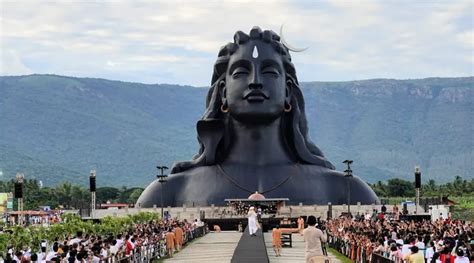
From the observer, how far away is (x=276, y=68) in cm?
6588

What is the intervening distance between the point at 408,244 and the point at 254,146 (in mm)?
40934

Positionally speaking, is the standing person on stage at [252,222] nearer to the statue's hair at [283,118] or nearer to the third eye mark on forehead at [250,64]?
the third eye mark on forehead at [250,64]

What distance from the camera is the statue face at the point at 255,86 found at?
64750mm

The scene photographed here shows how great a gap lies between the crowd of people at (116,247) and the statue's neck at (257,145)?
689 inches

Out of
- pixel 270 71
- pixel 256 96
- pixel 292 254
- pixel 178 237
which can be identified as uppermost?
pixel 270 71

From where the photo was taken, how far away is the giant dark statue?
2564 inches

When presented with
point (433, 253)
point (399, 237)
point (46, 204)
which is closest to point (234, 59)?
point (399, 237)

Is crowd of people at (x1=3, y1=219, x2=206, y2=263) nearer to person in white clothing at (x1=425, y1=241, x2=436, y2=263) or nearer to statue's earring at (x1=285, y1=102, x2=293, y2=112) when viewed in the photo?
person in white clothing at (x1=425, y1=241, x2=436, y2=263)

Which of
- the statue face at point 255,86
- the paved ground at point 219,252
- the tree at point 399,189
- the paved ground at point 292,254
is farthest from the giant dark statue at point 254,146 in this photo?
the tree at point 399,189

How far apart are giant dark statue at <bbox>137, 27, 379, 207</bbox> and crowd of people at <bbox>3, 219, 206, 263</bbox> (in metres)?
16.6

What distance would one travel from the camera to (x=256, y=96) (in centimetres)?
6462

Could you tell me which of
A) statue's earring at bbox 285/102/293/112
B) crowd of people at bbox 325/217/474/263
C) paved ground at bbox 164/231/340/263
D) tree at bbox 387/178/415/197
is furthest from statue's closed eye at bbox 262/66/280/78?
tree at bbox 387/178/415/197

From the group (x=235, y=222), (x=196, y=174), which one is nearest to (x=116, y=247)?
(x=235, y=222)

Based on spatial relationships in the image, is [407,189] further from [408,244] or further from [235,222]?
[408,244]
